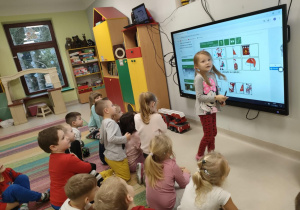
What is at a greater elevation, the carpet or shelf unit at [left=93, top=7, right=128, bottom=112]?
shelf unit at [left=93, top=7, right=128, bottom=112]

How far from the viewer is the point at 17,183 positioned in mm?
1987

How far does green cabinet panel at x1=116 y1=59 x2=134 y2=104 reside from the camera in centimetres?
380

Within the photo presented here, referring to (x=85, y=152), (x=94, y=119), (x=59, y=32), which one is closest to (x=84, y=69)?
(x=59, y=32)

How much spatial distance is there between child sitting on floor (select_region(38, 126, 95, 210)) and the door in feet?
6.14

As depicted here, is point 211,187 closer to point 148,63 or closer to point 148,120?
point 148,120

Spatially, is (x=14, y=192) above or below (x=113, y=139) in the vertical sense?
below

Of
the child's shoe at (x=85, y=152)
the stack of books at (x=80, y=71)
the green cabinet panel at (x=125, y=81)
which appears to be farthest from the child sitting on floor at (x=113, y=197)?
the stack of books at (x=80, y=71)

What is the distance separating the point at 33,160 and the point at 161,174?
2394mm

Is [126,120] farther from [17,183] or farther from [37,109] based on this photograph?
[37,109]

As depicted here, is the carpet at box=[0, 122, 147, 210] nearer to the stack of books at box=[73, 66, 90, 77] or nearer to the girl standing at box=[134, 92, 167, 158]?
the girl standing at box=[134, 92, 167, 158]

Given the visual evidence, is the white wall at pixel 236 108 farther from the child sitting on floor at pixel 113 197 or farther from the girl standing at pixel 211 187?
the child sitting on floor at pixel 113 197

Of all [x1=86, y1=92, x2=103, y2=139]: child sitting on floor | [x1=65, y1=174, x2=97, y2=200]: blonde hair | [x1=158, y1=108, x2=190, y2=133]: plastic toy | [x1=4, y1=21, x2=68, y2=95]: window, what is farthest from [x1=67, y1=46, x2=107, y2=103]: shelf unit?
[x1=65, y1=174, x2=97, y2=200]: blonde hair

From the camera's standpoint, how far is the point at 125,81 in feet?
12.9

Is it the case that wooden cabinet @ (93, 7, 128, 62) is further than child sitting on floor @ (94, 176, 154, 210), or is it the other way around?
wooden cabinet @ (93, 7, 128, 62)
